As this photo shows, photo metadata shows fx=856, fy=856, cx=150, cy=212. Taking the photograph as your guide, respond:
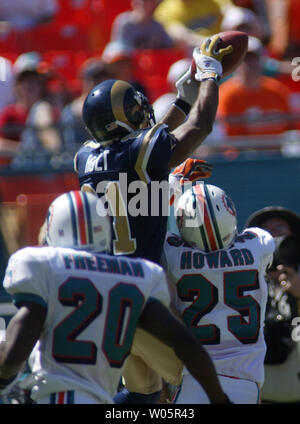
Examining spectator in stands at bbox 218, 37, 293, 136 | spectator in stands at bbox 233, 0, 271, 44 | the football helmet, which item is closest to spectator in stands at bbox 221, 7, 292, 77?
spectator in stands at bbox 233, 0, 271, 44

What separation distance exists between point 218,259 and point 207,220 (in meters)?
0.19

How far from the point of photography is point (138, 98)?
4098 mm

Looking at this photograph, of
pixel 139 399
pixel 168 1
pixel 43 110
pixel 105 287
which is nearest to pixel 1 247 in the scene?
pixel 43 110

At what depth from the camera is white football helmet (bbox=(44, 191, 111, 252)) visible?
321cm

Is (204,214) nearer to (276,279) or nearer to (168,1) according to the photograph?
(276,279)

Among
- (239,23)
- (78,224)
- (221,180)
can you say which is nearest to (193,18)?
(239,23)

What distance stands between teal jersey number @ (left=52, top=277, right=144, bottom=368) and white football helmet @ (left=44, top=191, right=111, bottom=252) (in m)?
0.16

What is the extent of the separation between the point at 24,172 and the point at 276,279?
236 centimetres

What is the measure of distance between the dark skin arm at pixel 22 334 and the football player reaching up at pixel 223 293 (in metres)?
0.98

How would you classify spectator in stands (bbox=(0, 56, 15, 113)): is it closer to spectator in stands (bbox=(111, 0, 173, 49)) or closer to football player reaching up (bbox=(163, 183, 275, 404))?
spectator in stands (bbox=(111, 0, 173, 49))

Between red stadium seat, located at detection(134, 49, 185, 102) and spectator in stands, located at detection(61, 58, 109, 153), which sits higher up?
red stadium seat, located at detection(134, 49, 185, 102)

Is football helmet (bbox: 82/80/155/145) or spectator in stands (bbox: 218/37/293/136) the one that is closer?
football helmet (bbox: 82/80/155/145)

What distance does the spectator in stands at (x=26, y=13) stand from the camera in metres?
9.55

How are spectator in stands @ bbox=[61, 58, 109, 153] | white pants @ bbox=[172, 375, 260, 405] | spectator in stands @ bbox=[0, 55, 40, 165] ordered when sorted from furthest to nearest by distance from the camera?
spectator in stands @ bbox=[0, 55, 40, 165] → spectator in stands @ bbox=[61, 58, 109, 153] → white pants @ bbox=[172, 375, 260, 405]
